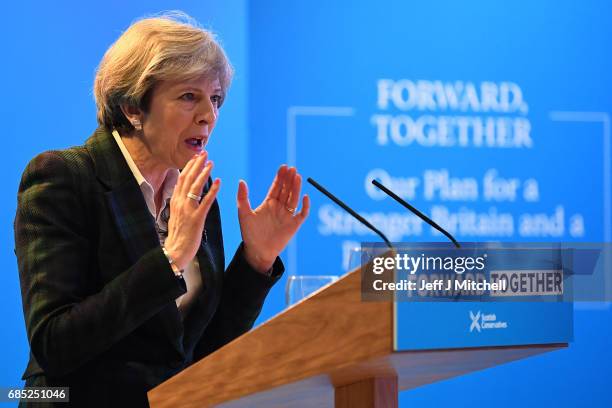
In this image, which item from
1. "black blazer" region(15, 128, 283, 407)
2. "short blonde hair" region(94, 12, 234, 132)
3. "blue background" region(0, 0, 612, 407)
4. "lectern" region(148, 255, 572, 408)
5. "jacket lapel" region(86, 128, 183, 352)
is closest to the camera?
"lectern" region(148, 255, 572, 408)

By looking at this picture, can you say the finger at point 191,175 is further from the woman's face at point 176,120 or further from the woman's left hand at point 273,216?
the woman's face at point 176,120

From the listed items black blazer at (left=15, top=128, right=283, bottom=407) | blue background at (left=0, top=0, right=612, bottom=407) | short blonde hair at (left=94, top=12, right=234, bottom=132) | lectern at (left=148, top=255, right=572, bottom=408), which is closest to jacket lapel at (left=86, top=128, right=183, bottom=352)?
black blazer at (left=15, top=128, right=283, bottom=407)

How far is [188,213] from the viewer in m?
1.73

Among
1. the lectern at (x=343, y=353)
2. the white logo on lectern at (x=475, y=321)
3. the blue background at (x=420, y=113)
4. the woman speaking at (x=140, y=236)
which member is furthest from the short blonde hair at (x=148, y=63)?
the blue background at (x=420, y=113)

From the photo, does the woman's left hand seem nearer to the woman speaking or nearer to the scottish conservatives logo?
the woman speaking

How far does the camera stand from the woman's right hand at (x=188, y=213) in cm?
172

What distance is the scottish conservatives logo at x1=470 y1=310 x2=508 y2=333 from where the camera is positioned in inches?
47.8

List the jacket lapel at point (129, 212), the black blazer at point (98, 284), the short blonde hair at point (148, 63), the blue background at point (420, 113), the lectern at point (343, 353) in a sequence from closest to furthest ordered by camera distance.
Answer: the lectern at point (343, 353) < the black blazer at point (98, 284) < the jacket lapel at point (129, 212) < the short blonde hair at point (148, 63) < the blue background at point (420, 113)

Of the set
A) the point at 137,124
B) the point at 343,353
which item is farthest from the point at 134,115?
the point at 343,353

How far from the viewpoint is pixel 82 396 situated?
183 cm

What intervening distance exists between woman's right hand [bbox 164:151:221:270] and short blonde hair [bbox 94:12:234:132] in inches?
14.8

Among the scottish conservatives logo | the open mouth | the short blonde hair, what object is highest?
the short blonde hair

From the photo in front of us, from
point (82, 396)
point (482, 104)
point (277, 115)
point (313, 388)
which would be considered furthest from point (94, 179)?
point (482, 104)

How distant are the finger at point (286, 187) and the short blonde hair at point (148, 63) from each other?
1.07 feet
